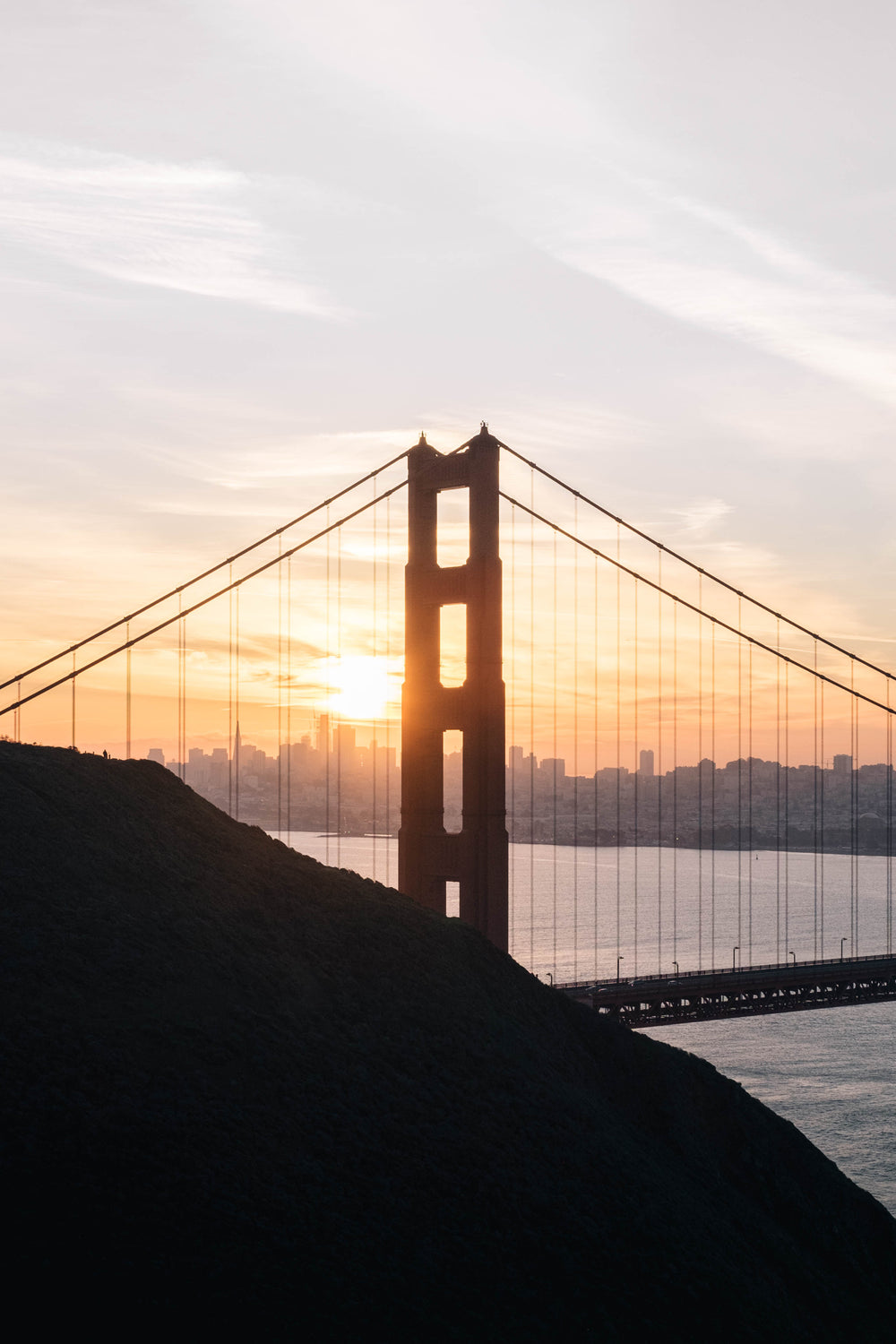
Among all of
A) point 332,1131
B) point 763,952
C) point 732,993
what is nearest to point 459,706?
point 332,1131

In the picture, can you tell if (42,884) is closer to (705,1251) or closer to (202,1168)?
(202,1168)

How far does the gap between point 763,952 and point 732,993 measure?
4903 cm

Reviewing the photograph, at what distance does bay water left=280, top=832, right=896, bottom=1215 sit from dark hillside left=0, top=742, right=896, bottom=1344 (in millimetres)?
23969

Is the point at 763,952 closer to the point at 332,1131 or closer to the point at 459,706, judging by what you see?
the point at 459,706

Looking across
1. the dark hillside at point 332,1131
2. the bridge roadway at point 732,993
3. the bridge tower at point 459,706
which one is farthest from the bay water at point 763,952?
the dark hillside at point 332,1131

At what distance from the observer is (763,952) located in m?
100

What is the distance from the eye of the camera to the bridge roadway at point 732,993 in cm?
5056

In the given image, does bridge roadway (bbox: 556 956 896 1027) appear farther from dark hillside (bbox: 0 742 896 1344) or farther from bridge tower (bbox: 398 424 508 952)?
dark hillside (bbox: 0 742 896 1344)

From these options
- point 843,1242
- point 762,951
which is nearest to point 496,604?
point 843,1242

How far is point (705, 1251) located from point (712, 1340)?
197cm

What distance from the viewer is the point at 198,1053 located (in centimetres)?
1552

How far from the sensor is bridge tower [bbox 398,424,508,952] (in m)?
31.3

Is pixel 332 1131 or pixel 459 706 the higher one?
pixel 459 706

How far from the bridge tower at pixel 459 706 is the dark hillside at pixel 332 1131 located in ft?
24.3
